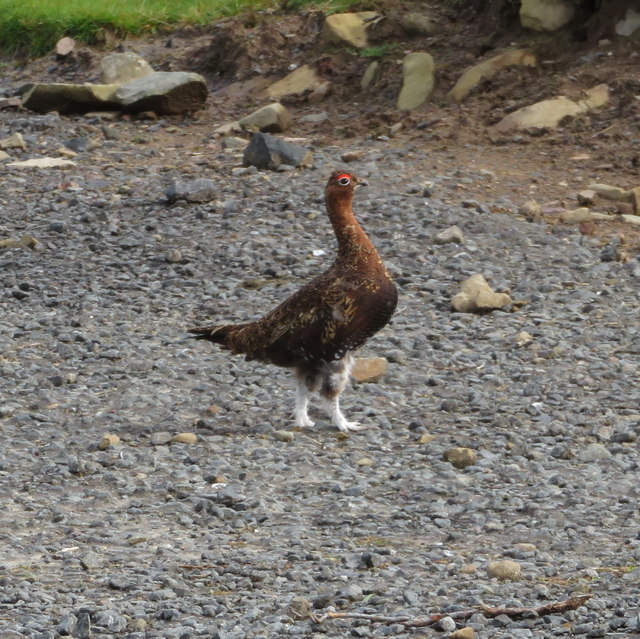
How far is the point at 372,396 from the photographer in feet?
30.5

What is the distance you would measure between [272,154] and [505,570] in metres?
9.13

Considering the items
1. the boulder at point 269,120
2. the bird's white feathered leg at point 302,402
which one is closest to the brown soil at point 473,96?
the boulder at point 269,120

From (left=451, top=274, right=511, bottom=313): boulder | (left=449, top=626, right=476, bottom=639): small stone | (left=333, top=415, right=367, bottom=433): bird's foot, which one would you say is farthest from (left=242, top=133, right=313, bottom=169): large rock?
(left=449, top=626, right=476, bottom=639): small stone

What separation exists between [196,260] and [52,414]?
12.3 ft

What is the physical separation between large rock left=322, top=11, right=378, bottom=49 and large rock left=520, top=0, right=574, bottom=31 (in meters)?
2.50

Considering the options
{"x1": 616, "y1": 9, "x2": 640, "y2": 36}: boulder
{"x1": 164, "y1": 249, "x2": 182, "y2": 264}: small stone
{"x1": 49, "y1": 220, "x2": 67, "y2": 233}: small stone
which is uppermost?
{"x1": 616, "y1": 9, "x2": 640, "y2": 36}: boulder

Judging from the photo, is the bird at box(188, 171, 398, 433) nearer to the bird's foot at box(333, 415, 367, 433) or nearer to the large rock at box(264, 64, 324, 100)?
→ the bird's foot at box(333, 415, 367, 433)

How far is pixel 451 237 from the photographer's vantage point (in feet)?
40.4

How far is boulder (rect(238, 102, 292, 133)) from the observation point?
16250 mm

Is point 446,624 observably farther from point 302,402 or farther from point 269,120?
point 269,120

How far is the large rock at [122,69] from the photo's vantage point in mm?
18891

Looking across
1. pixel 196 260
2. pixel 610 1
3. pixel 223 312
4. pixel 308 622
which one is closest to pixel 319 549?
pixel 308 622

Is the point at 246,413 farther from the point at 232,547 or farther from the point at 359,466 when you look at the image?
the point at 232,547

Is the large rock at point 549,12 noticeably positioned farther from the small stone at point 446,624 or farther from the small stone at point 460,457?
the small stone at point 446,624
